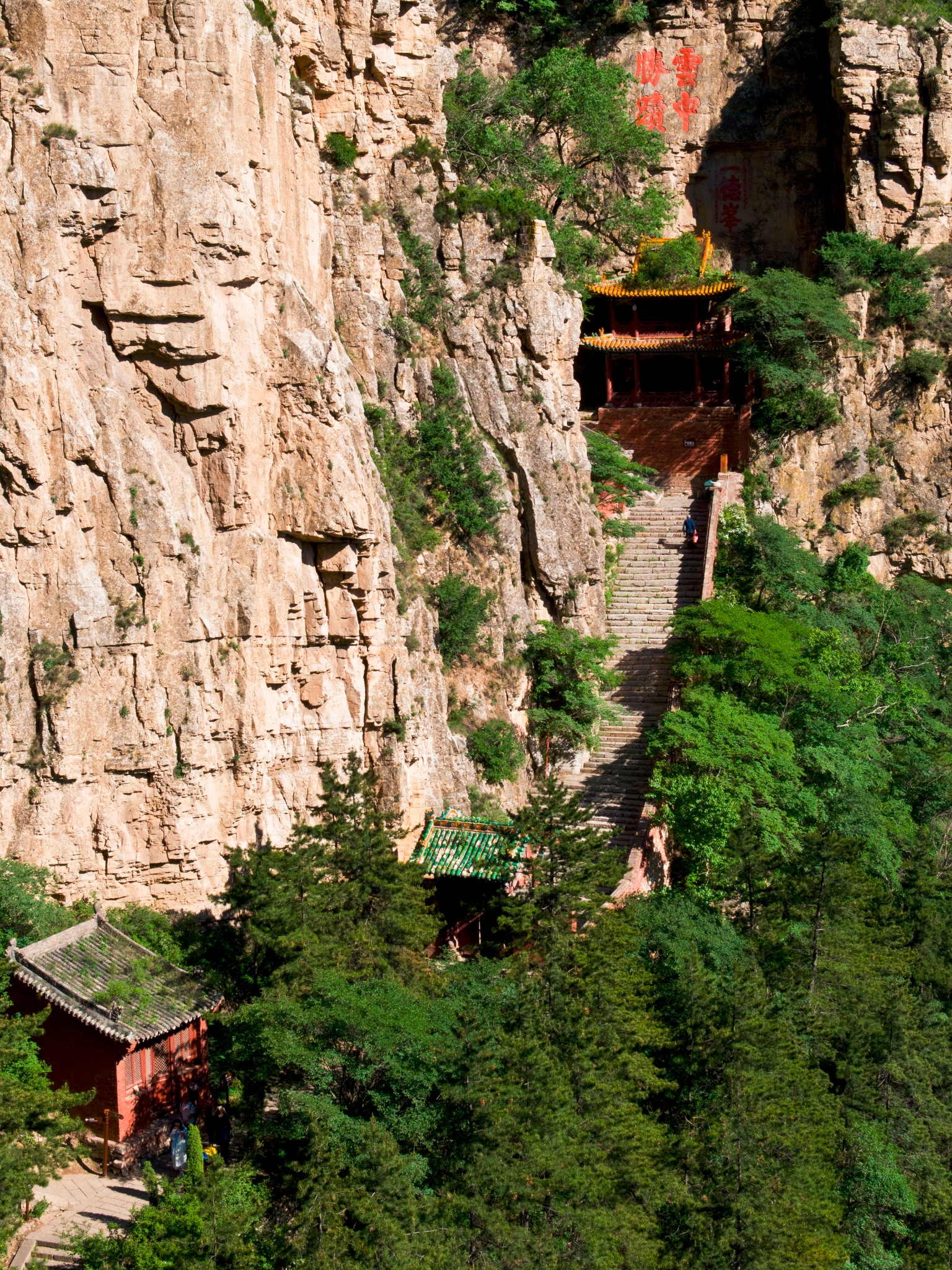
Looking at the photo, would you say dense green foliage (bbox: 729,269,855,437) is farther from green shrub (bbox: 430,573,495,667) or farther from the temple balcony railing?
green shrub (bbox: 430,573,495,667)

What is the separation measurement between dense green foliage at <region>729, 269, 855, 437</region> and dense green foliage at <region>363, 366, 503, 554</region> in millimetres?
9880

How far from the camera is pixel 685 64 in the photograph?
43.3 metres

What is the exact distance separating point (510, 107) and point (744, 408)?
1060cm

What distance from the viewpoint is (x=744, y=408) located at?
126 feet

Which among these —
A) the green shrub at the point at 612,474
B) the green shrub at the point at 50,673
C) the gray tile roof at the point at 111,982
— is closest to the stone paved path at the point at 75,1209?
the gray tile roof at the point at 111,982

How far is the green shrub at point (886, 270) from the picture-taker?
39250 mm

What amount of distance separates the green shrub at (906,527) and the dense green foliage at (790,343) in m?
3.34

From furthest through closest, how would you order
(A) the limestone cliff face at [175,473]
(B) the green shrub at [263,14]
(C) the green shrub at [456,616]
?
(C) the green shrub at [456,616] → (B) the green shrub at [263,14] → (A) the limestone cliff face at [175,473]

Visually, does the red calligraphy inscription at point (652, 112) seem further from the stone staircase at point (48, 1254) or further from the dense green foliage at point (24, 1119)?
the stone staircase at point (48, 1254)

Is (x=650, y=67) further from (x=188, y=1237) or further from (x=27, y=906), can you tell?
(x=188, y=1237)

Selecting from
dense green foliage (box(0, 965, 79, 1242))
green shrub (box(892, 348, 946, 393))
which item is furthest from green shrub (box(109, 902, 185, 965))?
green shrub (box(892, 348, 946, 393))

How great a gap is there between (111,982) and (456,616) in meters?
12.9

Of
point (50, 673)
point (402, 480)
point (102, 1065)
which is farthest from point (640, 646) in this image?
point (102, 1065)

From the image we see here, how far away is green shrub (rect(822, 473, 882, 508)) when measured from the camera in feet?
128
